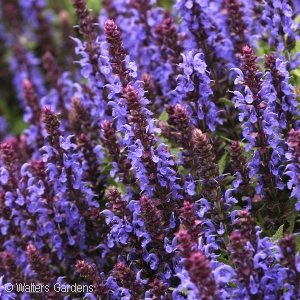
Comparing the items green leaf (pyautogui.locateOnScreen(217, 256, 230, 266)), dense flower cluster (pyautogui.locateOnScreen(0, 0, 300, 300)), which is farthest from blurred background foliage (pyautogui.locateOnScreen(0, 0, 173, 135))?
green leaf (pyautogui.locateOnScreen(217, 256, 230, 266))

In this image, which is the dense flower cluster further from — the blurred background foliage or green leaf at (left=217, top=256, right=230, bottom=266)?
the blurred background foliage

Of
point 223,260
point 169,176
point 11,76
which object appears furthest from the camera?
point 11,76

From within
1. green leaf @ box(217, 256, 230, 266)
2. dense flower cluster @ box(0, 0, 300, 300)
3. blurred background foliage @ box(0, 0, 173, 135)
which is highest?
blurred background foliage @ box(0, 0, 173, 135)

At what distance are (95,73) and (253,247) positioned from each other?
2362 mm

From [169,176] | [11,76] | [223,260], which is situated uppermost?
[11,76]

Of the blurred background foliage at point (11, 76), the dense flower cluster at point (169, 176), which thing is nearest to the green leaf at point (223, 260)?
the dense flower cluster at point (169, 176)

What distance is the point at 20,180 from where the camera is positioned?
4.61m

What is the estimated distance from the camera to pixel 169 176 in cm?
379

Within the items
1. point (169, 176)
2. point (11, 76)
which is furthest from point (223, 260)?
point (11, 76)

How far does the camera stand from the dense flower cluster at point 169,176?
3.35m

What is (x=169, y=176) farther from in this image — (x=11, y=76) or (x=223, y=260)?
(x=11, y=76)

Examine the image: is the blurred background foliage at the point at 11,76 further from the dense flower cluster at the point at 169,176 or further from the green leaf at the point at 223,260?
the green leaf at the point at 223,260

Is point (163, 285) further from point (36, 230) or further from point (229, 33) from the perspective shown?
point (229, 33)

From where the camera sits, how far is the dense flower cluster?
335 cm
